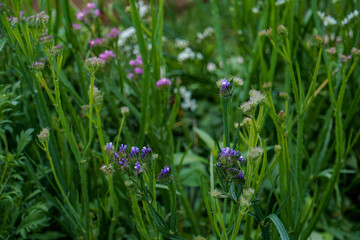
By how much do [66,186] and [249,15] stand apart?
990mm

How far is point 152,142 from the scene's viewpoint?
1071 millimetres

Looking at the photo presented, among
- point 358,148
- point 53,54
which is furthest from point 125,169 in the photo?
point 358,148

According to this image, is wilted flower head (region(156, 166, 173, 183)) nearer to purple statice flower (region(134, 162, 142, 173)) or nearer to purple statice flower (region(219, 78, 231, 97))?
purple statice flower (region(134, 162, 142, 173))

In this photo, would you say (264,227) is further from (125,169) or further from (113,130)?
(113,130)

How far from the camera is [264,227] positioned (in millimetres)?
781

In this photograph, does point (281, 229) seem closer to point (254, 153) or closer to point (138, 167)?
point (254, 153)

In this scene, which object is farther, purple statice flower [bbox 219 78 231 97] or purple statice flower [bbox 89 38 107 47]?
purple statice flower [bbox 89 38 107 47]

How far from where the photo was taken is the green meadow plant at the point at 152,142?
73 centimetres

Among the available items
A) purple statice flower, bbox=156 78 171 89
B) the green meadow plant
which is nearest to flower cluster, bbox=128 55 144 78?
the green meadow plant

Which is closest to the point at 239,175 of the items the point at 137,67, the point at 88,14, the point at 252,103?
the point at 252,103

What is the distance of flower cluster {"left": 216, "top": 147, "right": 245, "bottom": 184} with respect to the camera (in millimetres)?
648

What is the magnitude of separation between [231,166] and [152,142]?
45cm

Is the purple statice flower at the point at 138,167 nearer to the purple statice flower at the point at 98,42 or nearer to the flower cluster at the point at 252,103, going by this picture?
the flower cluster at the point at 252,103

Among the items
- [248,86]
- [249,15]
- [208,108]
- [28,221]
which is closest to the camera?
[28,221]
